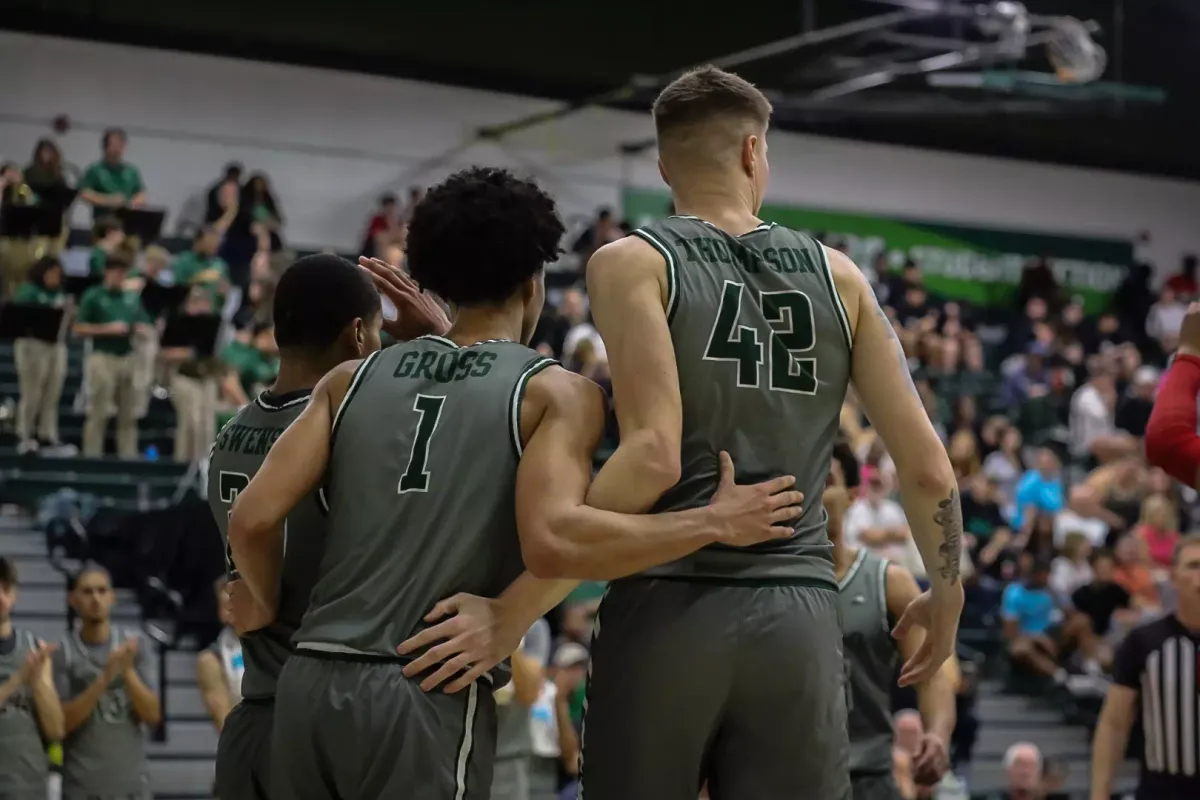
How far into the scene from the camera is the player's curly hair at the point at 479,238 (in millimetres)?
3641

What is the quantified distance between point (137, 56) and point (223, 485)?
1716 centimetres

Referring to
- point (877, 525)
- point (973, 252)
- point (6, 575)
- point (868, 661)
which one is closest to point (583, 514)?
point (868, 661)

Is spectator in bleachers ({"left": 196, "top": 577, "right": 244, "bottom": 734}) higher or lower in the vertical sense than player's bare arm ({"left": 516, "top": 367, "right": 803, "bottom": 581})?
lower

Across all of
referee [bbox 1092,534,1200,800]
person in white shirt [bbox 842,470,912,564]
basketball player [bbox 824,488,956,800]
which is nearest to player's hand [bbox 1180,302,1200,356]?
basketball player [bbox 824,488,956,800]

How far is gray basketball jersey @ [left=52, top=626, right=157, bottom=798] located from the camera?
8.73m

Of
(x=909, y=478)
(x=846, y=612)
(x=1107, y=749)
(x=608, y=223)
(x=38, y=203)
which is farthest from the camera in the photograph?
(x=608, y=223)

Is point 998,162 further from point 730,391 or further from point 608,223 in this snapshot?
point 730,391

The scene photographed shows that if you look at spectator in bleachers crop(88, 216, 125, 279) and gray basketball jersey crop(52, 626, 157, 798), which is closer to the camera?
gray basketball jersey crop(52, 626, 157, 798)

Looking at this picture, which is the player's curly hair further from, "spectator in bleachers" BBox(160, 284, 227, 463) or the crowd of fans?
"spectator in bleachers" BBox(160, 284, 227, 463)

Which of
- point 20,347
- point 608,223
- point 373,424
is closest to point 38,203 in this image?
point 20,347

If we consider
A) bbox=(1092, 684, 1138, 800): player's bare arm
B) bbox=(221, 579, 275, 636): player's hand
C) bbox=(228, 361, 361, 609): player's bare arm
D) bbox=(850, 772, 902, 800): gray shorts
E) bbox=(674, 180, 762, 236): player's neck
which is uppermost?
bbox=(674, 180, 762, 236): player's neck

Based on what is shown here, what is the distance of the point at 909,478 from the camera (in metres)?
3.72

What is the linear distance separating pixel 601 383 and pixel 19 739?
22.7 ft

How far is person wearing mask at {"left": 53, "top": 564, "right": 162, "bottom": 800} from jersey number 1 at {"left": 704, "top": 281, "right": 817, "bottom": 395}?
5.92m
